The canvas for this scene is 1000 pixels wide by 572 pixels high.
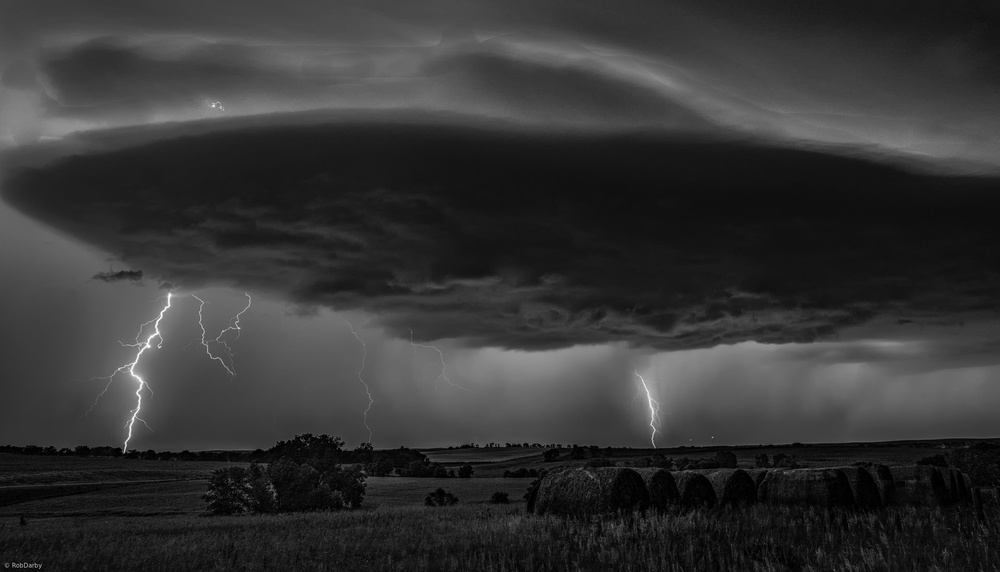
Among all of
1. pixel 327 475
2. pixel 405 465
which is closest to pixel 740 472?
pixel 327 475

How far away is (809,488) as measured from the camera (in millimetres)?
23875

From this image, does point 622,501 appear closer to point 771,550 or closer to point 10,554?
point 771,550

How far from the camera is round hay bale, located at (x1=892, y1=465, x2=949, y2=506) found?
28.3m

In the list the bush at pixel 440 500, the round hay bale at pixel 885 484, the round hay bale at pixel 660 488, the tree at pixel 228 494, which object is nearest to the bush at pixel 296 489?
the tree at pixel 228 494

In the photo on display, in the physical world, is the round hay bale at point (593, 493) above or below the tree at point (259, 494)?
above

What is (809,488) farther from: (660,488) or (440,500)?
(440,500)

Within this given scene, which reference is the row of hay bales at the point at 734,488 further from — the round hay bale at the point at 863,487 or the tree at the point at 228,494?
the tree at the point at 228,494

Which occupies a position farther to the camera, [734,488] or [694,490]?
[734,488]

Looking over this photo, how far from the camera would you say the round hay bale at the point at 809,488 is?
928 inches

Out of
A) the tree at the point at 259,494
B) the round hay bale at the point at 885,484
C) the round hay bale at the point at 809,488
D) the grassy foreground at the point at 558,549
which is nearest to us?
the grassy foreground at the point at 558,549

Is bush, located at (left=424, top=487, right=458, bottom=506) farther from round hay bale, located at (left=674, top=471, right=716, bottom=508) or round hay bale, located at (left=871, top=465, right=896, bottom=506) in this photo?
round hay bale, located at (left=871, top=465, right=896, bottom=506)

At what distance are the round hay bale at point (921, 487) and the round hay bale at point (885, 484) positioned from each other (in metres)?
0.54

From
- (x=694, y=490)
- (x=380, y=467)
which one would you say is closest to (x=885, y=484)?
(x=694, y=490)

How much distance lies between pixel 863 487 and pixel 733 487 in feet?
17.0
